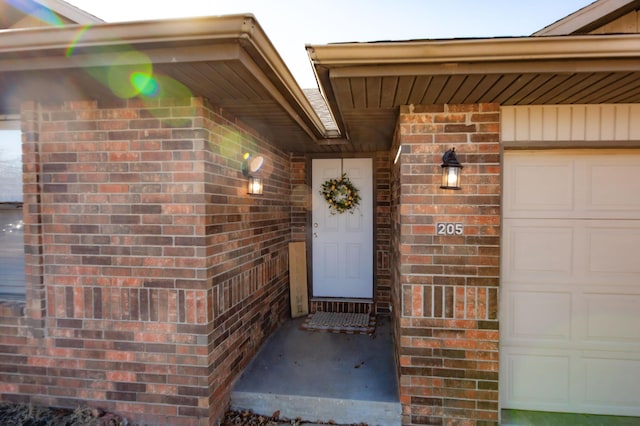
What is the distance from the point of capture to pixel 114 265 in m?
2.66

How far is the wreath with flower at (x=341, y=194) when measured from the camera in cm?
507

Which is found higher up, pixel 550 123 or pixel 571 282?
pixel 550 123

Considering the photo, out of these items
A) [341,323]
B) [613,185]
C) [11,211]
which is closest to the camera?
[613,185]

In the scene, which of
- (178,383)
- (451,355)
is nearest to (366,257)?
(451,355)

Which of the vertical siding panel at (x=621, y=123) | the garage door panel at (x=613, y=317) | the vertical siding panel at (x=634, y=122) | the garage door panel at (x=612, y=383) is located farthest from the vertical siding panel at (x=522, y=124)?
the garage door panel at (x=612, y=383)

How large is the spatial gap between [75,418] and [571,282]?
13.7ft

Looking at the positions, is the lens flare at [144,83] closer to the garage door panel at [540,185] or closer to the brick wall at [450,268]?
the brick wall at [450,268]

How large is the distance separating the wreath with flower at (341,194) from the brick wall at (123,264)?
2.53 meters

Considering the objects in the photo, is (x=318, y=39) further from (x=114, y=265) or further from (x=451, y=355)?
(x=451, y=355)

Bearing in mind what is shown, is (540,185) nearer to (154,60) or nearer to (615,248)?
(615,248)

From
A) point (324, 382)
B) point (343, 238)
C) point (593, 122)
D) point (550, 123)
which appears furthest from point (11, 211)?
point (593, 122)

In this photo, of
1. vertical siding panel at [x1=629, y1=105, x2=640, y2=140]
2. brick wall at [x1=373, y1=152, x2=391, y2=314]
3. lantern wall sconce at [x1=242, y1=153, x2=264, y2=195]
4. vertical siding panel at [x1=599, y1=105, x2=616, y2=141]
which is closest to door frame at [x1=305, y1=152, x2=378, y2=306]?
brick wall at [x1=373, y1=152, x2=391, y2=314]

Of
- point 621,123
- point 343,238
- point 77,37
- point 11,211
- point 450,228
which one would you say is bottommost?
point 343,238

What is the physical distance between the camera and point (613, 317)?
2.76 metres
